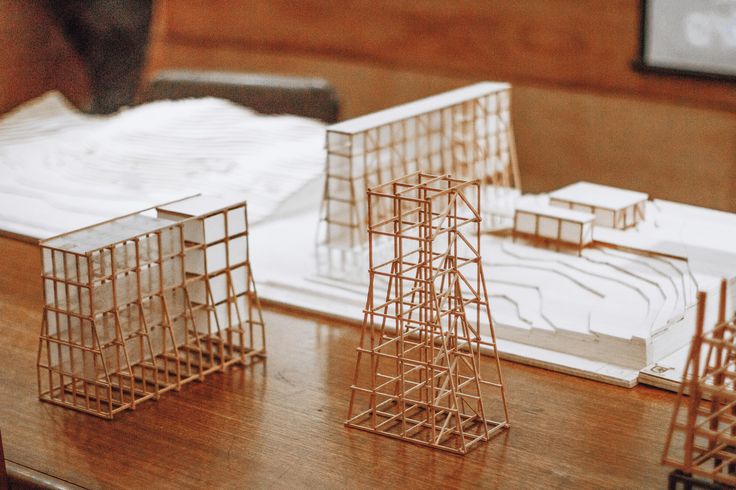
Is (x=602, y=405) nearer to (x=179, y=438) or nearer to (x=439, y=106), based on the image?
(x=179, y=438)

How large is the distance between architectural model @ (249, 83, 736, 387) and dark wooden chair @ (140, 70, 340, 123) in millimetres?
971

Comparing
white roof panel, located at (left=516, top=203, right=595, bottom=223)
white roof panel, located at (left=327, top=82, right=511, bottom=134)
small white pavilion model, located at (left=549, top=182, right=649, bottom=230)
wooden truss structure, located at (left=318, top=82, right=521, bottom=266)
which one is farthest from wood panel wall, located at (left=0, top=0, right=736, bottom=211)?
white roof panel, located at (left=327, top=82, right=511, bottom=134)

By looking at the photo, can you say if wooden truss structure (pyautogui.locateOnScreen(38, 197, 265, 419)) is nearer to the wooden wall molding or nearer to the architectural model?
the architectural model

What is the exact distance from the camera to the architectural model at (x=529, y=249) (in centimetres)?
288

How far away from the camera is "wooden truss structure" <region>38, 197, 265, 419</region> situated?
257 centimetres

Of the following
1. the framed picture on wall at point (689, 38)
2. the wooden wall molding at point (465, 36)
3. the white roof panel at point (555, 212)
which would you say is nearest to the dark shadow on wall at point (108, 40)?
the wooden wall molding at point (465, 36)

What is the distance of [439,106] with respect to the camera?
3.67 m

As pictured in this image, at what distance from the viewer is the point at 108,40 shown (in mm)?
4648

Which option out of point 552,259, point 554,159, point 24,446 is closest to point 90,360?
point 24,446

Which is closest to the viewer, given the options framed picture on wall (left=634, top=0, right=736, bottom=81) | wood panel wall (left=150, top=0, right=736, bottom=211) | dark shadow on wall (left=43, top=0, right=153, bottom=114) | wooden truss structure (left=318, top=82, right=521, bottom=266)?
wooden truss structure (left=318, top=82, right=521, bottom=266)

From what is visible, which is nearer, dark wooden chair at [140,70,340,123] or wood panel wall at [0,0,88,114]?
wood panel wall at [0,0,88,114]

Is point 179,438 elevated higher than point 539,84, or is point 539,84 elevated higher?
point 539,84

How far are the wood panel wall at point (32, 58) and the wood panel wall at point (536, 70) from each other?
108 centimetres

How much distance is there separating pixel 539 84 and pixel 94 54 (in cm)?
170
